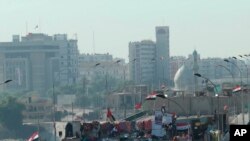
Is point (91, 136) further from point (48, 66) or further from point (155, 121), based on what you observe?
point (48, 66)

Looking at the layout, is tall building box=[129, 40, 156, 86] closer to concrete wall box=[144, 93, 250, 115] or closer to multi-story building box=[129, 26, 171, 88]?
multi-story building box=[129, 26, 171, 88]

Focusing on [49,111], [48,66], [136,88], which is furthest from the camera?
[48,66]

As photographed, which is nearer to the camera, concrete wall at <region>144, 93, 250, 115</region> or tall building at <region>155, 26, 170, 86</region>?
concrete wall at <region>144, 93, 250, 115</region>

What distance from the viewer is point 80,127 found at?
43469mm

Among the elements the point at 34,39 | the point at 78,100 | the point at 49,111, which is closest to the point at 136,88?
the point at 49,111

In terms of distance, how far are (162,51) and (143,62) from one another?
12.3 feet

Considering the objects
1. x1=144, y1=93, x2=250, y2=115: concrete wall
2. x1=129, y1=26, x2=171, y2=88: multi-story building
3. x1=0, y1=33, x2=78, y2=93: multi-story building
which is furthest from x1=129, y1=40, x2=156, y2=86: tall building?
x1=144, y1=93, x2=250, y2=115: concrete wall

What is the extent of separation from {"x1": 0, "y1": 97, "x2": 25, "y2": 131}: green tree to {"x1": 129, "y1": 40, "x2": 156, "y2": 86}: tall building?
2615 inches

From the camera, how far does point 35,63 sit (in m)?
165

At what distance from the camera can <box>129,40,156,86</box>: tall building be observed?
171m

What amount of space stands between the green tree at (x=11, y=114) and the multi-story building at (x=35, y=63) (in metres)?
56.4

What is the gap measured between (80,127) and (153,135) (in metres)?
3.45

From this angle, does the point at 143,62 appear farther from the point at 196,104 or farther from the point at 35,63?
the point at 196,104

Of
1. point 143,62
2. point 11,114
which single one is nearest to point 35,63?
point 143,62
